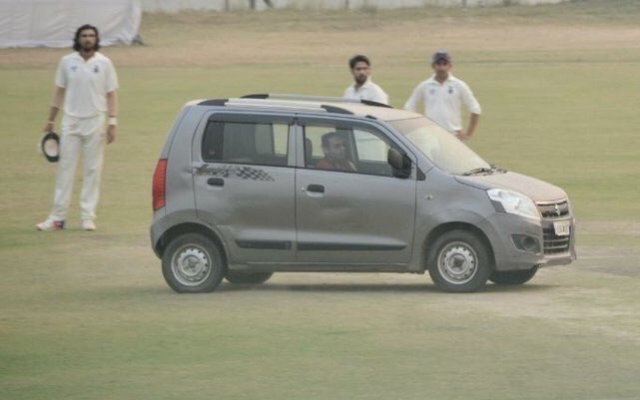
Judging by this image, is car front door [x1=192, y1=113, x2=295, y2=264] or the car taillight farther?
the car taillight

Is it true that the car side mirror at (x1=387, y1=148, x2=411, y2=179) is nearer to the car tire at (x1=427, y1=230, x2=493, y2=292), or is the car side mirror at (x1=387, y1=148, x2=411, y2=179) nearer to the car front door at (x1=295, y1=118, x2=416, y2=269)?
the car front door at (x1=295, y1=118, x2=416, y2=269)

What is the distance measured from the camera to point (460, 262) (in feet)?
50.2

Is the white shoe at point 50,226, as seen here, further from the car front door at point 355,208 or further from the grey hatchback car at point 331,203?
the car front door at point 355,208

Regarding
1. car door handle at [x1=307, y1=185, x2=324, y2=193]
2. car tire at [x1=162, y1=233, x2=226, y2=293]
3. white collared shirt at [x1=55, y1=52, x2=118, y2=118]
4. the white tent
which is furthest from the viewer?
the white tent

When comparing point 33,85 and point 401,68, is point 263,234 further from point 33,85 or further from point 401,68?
point 401,68

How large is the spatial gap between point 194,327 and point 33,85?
105 ft

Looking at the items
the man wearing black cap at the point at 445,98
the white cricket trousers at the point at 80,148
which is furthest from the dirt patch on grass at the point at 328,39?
the man wearing black cap at the point at 445,98

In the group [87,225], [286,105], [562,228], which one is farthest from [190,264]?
[87,225]

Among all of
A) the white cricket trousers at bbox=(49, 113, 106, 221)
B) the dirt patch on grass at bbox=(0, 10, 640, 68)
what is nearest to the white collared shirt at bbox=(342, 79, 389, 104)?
the white cricket trousers at bbox=(49, 113, 106, 221)

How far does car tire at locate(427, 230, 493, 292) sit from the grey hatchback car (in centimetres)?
1

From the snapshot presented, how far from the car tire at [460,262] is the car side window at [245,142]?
1.53 meters

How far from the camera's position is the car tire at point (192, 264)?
614 inches

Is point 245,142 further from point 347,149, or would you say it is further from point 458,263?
point 458,263

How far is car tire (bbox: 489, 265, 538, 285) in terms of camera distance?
16062 mm
